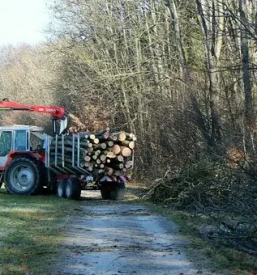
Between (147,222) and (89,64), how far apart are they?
22.2m

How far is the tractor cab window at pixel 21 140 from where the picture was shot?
23750 mm

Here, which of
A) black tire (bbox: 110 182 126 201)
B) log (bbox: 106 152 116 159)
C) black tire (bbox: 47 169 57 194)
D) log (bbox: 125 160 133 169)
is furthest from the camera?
black tire (bbox: 47 169 57 194)

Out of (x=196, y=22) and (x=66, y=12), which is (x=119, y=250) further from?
(x=66, y=12)

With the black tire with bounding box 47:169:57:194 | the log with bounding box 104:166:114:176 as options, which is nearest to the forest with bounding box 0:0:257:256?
the log with bounding box 104:166:114:176

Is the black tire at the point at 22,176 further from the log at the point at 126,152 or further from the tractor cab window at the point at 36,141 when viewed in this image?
the log at the point at 126,152

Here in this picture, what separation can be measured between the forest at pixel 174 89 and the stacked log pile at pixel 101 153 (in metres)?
1.38

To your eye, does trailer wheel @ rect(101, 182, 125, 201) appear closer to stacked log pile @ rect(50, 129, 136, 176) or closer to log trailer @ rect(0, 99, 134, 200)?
log trailer @ rect(0, 99, 134, 200)

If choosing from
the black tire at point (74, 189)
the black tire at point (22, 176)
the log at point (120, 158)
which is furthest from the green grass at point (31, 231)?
the log at point (120, 158)

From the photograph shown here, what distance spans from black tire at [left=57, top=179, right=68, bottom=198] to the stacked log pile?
61 cm

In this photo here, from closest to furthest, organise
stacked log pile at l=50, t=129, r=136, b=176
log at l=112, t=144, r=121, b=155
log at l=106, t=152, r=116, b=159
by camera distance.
→ 1. stacked log pile at l=50, t=129, r=136, b=176
2. log at l=106, t=152, r=116, b=159
3. log at l=112, t=144, r=121, b=155

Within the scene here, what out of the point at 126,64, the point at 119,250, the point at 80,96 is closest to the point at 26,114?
the point at 80,96

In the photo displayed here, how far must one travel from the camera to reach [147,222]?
49.1 feet

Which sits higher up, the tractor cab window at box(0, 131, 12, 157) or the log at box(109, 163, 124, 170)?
the tractor cab window at box(0, 131, 12, 157)

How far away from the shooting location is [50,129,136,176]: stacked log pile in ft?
69.4
